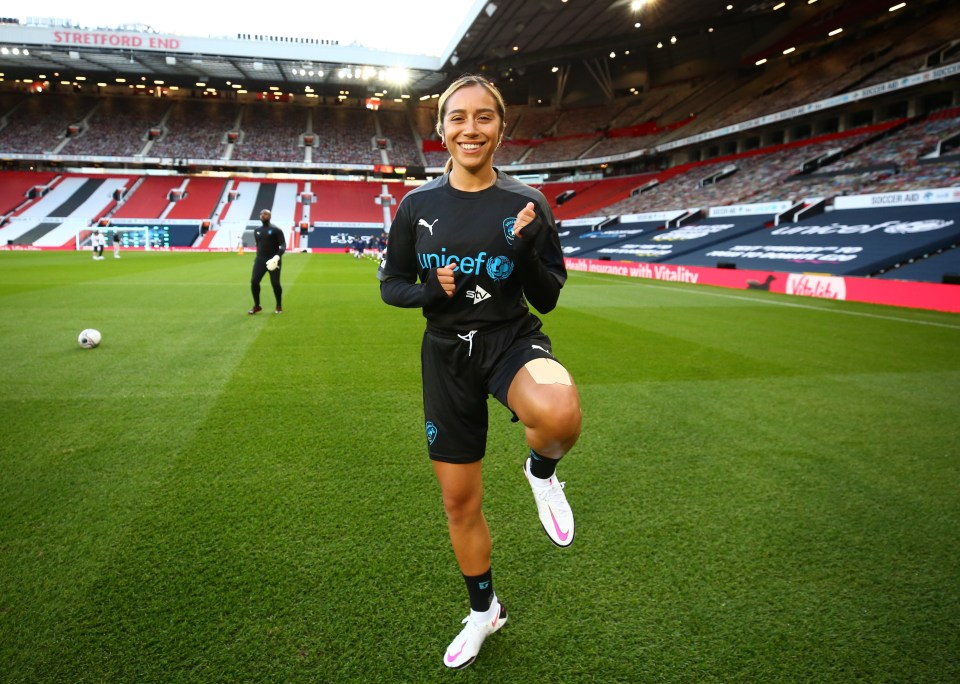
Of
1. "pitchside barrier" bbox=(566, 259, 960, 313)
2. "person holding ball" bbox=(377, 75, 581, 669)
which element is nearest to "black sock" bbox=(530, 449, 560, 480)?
"person holding ball" bbox=(377, 75, 581, 669)

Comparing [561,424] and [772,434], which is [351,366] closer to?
[772,434]

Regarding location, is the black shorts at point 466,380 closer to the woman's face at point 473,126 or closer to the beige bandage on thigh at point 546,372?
the beige bandage on thigh at point 546,372

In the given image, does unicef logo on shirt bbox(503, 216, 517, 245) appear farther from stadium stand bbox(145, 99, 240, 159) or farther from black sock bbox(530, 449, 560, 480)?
stadium stand bbox(145, 99, 240, 159)

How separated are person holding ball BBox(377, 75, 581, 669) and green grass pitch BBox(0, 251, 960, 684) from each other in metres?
0.50

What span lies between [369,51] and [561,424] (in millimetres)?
51177

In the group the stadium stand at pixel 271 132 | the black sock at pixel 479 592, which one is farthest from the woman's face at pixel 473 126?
the stadium stand at pixel 271 132

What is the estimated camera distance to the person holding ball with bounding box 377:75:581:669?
2141mm

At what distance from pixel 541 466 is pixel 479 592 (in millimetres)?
582

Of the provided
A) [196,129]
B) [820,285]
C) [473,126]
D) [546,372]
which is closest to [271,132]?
[196,129]

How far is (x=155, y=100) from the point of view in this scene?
60.2m

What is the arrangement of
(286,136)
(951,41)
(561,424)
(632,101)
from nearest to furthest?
(561,424), (951,41), (632,101), (286,136)

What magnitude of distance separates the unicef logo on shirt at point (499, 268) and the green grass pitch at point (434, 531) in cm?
155

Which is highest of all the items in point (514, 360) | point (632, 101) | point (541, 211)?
point (632, 101)

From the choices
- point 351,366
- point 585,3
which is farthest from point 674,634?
point 585,3
